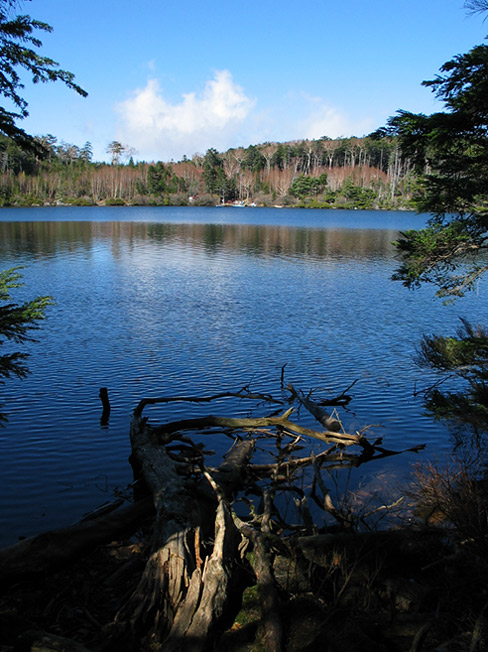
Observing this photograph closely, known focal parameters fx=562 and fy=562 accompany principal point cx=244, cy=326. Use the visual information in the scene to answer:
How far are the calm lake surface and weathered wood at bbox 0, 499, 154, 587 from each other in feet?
3.72

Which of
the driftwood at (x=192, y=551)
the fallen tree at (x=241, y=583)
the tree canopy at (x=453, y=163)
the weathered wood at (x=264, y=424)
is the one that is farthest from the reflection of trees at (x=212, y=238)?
the fallen tree at (x=241, y=583)

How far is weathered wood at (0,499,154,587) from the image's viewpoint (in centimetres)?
547

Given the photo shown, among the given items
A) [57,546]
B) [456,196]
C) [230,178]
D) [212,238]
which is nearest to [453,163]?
[456,196]

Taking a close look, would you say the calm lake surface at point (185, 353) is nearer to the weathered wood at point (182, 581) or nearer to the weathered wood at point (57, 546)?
the weathered wood at point (57, 546)

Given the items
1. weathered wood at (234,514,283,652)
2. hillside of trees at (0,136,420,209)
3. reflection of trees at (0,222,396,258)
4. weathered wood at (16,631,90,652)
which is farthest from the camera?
hillside of trees at (0,136,420,209)

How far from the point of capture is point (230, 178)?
15275 cm

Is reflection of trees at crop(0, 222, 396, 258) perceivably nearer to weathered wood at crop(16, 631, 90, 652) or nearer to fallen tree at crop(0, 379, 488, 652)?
fallen tree at crop(0, 379, 488, 652)

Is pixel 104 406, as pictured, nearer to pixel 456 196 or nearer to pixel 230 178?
pixel 456 196

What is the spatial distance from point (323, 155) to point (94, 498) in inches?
6385

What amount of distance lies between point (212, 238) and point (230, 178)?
333ft

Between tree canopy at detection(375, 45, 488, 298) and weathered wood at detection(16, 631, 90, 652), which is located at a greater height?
tree canopy at detection(375, 45, 488, 298)

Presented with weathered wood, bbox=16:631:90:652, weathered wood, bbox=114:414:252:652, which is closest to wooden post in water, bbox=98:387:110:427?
weathered wood, bbox=114:414:252:652

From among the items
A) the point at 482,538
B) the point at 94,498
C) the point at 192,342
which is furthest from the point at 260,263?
the point at 482,538

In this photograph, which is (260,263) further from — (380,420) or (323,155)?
(323,155)
